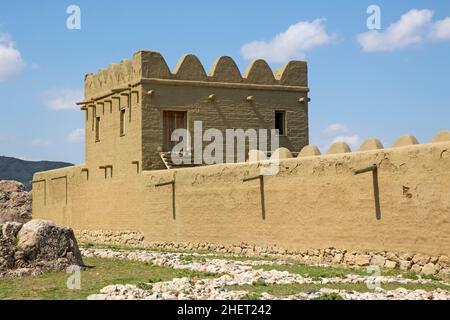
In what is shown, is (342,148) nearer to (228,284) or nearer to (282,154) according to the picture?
(282,154)

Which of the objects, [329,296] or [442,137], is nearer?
[329,296]

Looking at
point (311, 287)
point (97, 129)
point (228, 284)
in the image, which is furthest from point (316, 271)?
point (97, 129)

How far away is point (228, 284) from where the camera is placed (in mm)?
11695

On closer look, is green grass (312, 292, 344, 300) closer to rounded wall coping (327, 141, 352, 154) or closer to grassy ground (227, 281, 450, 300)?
grassy ground (227, 281, 450, 300)

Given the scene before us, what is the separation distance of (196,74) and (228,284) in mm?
14348

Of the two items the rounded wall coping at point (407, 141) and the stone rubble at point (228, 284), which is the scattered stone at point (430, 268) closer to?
the stone rubble at point (228, 284)

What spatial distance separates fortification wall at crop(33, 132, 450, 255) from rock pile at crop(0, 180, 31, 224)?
Answer: 12.7 m

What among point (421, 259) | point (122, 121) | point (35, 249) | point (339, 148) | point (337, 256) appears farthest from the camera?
point (122, 121)

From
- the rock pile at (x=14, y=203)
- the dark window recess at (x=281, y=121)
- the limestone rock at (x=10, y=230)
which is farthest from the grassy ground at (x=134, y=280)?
the rock pile at (x=14, y=203)

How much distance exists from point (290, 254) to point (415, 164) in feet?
15.2

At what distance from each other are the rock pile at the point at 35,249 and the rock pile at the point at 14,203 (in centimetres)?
2278

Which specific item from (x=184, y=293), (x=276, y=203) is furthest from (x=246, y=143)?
(x=184, y=293)

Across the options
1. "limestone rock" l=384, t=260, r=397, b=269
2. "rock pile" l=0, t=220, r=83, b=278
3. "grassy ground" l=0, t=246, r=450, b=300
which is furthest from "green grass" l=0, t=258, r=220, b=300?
"limestone rock" l=384, t=260, r=397, b=269
